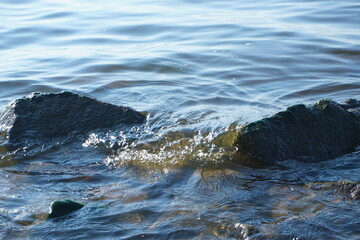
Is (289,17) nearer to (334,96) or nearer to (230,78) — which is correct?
(230,78)

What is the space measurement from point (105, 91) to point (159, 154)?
2689 mm

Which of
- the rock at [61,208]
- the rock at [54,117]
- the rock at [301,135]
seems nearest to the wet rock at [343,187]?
the rock at [301,135]

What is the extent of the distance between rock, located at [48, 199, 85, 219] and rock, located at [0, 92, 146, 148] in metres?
1.82

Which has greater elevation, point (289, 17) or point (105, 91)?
point (289, 17)

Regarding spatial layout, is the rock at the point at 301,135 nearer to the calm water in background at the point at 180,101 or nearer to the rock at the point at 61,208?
the calm water in background at the point at 180,101

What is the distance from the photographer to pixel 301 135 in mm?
5367

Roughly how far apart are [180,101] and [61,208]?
11.1ft

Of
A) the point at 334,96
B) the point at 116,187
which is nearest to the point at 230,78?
the point at 334,96

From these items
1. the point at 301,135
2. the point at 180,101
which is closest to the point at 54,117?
the point at 180,101

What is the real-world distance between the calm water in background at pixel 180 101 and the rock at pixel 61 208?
92 mm

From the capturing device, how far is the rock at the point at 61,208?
166 inches

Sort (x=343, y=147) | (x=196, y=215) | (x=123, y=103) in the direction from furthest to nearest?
(x=123, y=103) → (x=343, y=147) → (x=196, y=215)

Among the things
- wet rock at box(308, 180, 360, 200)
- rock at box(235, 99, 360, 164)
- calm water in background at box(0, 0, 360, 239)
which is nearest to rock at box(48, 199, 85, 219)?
calm water in background at box(0, 0, 360, 239)

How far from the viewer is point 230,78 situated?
8547mm
